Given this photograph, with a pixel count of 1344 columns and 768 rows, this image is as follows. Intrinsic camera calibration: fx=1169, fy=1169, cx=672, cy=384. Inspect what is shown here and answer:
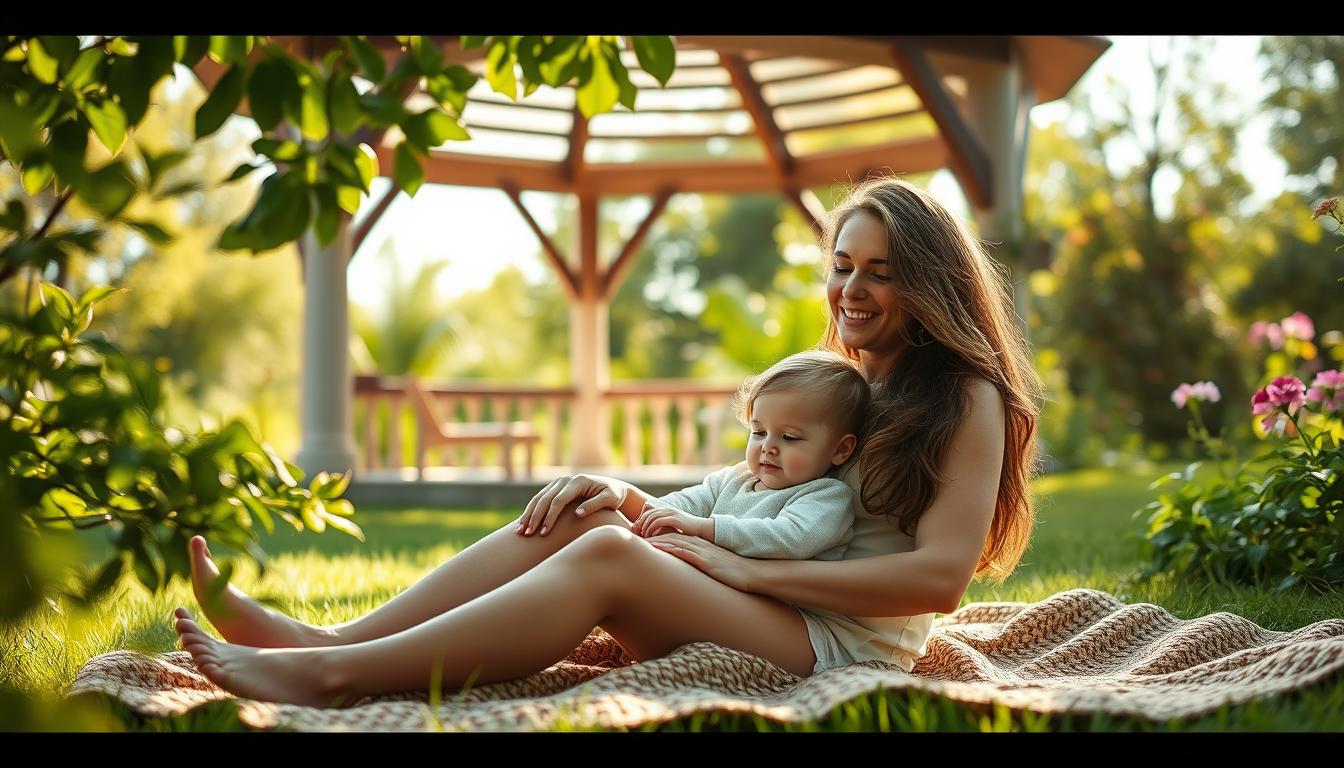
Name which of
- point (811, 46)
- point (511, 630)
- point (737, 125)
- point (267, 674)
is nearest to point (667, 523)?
point (511, 630)

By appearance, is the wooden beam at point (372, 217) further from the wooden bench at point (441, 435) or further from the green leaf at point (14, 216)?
the green leaf at point (14, 216)

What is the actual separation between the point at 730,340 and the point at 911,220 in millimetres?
10886

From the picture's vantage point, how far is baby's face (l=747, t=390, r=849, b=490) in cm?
250

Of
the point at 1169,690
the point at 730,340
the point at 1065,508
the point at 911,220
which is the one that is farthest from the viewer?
the point at 730,340

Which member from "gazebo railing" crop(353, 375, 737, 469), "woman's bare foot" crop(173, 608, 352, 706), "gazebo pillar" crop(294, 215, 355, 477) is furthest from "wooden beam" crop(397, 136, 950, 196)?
"woman's bare foot" crop(173, 608, 352, 706)

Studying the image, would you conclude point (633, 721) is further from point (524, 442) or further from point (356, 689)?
point (524, 442)

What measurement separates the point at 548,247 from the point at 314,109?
30.0 feet

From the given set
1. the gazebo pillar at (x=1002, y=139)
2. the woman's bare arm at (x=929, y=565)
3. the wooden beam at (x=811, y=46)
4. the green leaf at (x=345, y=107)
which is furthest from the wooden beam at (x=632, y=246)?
the green leaf at (x=345, y=107)

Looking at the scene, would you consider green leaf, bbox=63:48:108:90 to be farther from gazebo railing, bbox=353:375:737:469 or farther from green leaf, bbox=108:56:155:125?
gazebo railing, bbox=353:375:737:469

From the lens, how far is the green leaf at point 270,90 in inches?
66.7

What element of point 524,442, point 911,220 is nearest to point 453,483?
point 524,442

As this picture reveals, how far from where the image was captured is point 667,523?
246 cm

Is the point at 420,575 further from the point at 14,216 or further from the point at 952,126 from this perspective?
the point at 952,126

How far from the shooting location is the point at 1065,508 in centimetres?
756
